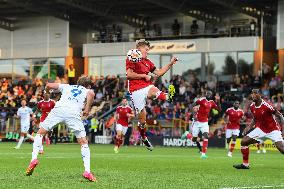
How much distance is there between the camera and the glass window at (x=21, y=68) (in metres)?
59.8

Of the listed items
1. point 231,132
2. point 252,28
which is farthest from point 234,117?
point 252,28

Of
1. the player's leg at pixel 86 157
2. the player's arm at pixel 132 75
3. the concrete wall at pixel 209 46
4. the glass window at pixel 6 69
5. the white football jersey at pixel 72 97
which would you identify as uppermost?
the concrete wall at pixel 209 46

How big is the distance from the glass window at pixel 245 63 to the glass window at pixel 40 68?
17.4m

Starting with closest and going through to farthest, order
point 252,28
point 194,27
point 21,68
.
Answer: point 252,28
point 194,27
point 21,68

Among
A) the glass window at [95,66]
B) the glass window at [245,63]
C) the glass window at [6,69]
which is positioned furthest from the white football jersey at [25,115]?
the glass window at [6,69]

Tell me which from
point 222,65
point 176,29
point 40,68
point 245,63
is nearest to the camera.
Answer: point 245,63

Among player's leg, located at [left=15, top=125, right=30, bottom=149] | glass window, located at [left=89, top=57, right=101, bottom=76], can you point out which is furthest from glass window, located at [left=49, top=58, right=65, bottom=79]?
player's leg, located at [left=15, top=125, right=30, bottom=149]

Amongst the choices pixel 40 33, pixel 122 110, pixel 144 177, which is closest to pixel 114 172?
pixel 144 177

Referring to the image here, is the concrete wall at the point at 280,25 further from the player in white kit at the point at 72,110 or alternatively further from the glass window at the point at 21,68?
the player in white kit at the point at 72,110

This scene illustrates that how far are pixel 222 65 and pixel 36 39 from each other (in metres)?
17.3

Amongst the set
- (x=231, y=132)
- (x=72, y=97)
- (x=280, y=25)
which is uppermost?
(x=280, y=25)

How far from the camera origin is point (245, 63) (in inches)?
1989

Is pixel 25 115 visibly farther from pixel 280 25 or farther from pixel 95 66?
pixel 95 66

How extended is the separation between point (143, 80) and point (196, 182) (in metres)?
3.94
